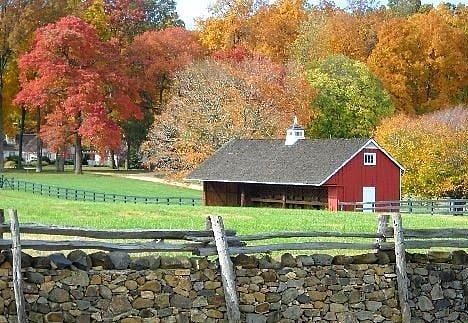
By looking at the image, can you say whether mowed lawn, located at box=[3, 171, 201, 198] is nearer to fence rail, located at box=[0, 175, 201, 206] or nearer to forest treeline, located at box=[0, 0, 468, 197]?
forest treeline, located at box=[0, 0, 468, 197]

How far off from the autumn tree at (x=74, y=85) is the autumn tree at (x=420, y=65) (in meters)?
20.5

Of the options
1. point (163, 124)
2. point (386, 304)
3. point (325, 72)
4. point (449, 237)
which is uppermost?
point (325, 72)

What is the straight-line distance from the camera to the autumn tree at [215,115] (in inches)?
2345

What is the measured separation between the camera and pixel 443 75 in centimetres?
7419

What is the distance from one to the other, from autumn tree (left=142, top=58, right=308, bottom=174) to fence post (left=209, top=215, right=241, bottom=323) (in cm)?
4381

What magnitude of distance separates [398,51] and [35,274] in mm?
61661

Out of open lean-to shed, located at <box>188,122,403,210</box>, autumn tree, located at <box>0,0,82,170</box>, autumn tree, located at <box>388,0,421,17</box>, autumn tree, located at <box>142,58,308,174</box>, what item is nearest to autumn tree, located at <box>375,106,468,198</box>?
open lean-to shed, located at <box>188,122,403,210</box>

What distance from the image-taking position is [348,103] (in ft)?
225

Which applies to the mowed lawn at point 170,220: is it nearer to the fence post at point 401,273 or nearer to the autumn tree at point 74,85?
the fence post at point 401,273

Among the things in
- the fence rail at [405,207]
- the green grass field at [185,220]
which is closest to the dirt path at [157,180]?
the fence rail at [405,207]

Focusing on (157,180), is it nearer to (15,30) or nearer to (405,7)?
(15,30)

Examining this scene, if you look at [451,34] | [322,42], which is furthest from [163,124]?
[451,34]

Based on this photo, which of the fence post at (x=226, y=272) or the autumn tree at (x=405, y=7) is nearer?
the fence post at (x=226, y=272)

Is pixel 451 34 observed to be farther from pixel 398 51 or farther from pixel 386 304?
pixel 386 304
